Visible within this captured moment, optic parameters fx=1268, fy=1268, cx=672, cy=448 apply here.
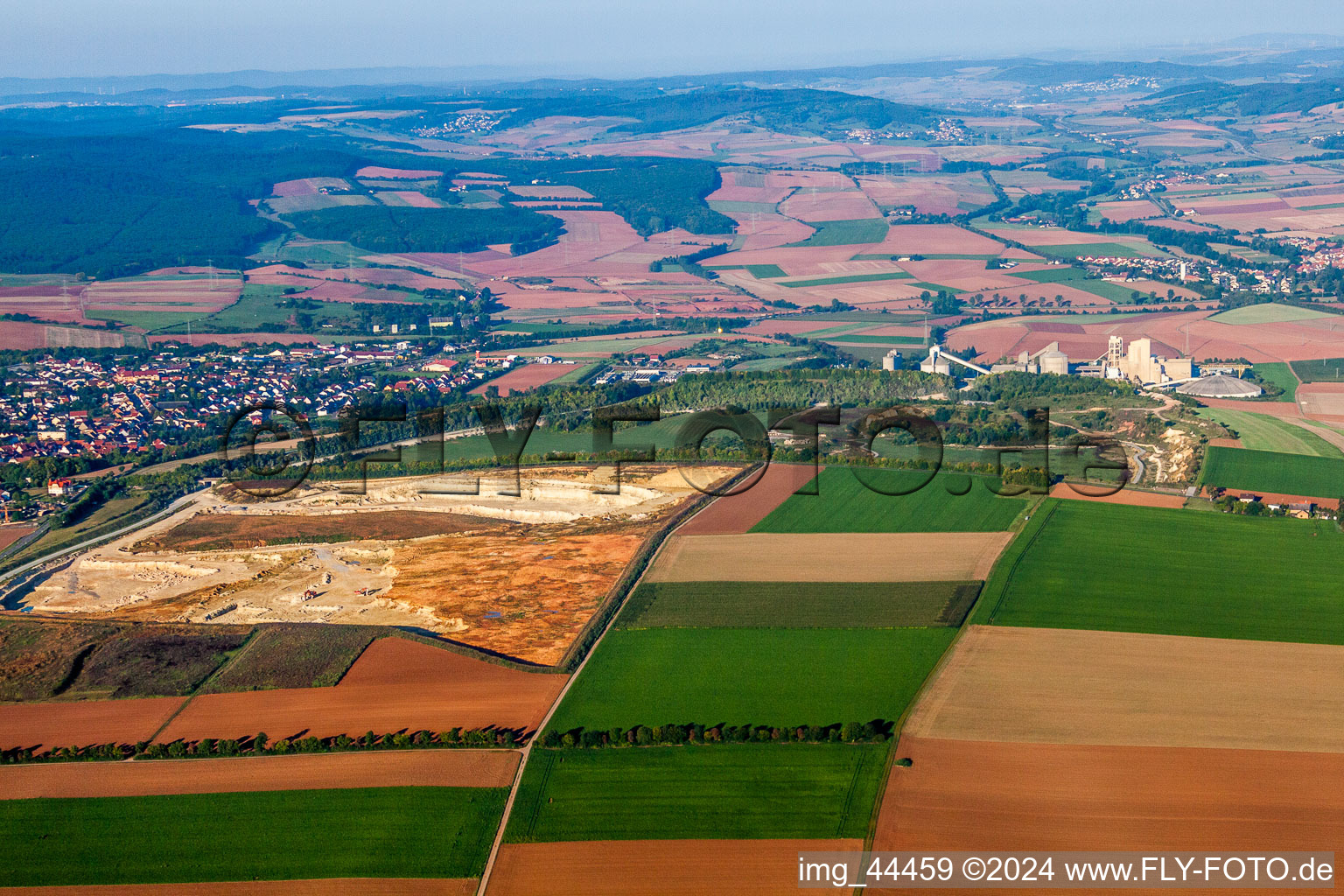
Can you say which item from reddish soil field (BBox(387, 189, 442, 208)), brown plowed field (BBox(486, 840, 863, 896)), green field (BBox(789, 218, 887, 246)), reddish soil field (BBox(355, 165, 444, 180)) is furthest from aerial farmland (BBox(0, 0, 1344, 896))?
reddish soil field (BBox(355, 165, 444, 180))

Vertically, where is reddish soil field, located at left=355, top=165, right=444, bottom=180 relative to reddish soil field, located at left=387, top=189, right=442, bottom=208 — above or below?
above

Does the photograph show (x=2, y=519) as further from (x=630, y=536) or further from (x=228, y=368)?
(x=228, y=368)

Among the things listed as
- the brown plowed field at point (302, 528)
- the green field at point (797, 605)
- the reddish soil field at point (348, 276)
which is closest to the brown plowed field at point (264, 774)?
the green field at point (797, 605)

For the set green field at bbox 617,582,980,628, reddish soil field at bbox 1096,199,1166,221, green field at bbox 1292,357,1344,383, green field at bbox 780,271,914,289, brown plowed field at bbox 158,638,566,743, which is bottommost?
brown plowed field at bbox 158,638,566,743

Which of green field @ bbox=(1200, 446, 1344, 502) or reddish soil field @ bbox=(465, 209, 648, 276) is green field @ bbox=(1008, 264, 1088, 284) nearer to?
reddish soil field @ bbox=(465, 209, 648, 276)

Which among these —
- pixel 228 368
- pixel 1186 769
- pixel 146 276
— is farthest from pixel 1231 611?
pixel 146 276

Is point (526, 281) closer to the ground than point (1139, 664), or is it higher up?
higher up

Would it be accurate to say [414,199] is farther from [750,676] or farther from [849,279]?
[750,676]
